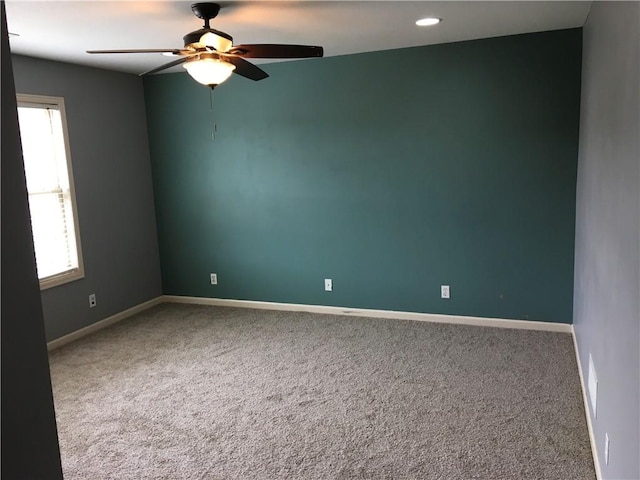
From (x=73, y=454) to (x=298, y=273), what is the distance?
8.97 feet

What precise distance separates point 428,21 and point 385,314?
257cm

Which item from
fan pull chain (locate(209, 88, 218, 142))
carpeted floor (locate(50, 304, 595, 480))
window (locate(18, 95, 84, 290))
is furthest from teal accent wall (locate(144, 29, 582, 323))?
window (locate(18, 95, 84, 290))

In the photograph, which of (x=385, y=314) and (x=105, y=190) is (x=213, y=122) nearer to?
(x=105, y=190)

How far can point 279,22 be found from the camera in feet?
11.1

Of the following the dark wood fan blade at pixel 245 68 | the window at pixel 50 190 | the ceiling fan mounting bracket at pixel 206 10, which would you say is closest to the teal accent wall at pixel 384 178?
the window at pixel 50 190

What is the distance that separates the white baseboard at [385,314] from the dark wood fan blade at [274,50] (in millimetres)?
2645

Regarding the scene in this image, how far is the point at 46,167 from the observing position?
14.7ft

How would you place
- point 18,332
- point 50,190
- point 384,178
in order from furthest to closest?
1. point 384,178
2. point 50,190
3. point 18,332

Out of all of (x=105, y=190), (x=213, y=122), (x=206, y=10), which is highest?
→ (x=206, y=10)

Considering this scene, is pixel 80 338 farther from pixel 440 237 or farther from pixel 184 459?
pixel 440 237

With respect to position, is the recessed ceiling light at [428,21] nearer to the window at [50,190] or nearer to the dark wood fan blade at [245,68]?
the dark wood fan blade at [245,68]

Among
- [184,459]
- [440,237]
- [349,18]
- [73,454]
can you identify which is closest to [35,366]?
[184,459]

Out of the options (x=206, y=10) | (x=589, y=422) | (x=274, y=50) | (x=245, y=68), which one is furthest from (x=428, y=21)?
(x=589, y=422)

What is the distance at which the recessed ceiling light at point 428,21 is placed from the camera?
3469 millimetres
